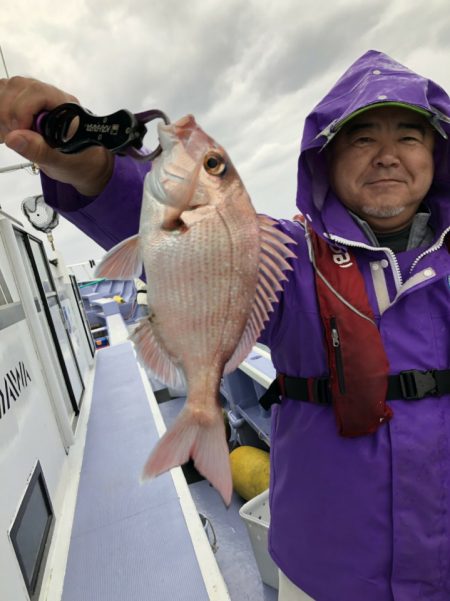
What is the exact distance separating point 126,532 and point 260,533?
3.04 feet

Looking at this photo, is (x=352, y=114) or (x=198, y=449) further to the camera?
(x=352, y=114)

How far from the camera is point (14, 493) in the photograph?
190cm

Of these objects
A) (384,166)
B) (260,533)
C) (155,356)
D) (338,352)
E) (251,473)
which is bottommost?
(251,473)

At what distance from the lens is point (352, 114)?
1.44m

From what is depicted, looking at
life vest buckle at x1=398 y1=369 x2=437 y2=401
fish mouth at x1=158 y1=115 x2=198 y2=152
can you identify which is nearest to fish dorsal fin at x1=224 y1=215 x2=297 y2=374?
fish mouth at x1=158 y1=115 x2=198 y2=152

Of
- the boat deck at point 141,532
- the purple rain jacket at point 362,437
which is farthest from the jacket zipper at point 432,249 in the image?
the boat deck at point 141,532

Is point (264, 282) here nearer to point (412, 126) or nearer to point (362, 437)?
point (362, 437)

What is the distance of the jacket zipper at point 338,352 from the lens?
1.37 meters

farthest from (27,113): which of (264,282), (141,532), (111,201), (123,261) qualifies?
(141,532)

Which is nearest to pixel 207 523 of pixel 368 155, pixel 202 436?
pixel 202 436

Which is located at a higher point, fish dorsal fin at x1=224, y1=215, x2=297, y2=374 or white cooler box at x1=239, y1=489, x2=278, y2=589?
fish dorsal fin at x1=224, y1=215, x2=297, y2=374

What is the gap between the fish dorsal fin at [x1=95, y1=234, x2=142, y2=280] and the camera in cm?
97

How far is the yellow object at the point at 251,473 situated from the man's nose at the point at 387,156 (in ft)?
10.2

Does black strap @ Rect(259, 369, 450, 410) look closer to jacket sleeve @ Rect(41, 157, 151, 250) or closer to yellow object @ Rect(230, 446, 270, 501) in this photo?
jacket sleeve @ Rect(41, 157, 151, 250)
